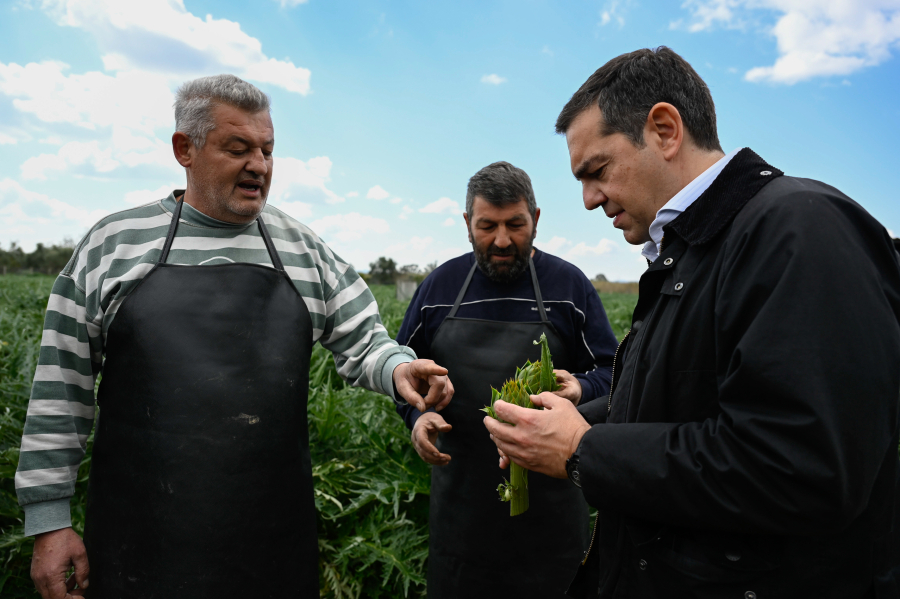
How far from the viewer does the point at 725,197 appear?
5.05 ft

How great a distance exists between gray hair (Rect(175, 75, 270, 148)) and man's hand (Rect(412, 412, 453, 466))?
61.4 inches

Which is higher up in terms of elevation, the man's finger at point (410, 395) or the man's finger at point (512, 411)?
the man's finger at point (512, 411)

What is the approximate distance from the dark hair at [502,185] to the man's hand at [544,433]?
162 cm

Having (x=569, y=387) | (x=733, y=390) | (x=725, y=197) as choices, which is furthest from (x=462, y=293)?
(x=733, y=390)

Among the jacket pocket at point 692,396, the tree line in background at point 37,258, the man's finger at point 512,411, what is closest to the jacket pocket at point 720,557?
the jacket pocket at point 692,396

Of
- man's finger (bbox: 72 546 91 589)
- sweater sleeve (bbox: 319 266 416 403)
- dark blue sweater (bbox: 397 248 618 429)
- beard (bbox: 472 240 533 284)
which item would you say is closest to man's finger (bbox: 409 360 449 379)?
sweater sleeve (bbox: 319 266 416 403)

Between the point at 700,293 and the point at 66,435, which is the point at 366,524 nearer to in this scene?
the point at 66,435

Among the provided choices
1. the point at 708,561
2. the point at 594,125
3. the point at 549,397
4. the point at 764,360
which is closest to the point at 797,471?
the point at 764,360

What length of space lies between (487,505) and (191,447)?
150cm

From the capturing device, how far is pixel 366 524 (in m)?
3.55

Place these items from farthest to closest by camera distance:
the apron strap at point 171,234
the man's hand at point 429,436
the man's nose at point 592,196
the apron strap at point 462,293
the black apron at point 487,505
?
1. the apron strap at point 462,293
2. the black apron at point 487,505
3. the man's hand at point 429,436
4. the apron strap at point 171,234
5. the man's nose at point 592,196

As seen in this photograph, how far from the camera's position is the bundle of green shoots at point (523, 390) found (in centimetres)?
204

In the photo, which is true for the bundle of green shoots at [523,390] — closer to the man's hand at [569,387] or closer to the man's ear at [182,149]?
the man's hand at [569,387]

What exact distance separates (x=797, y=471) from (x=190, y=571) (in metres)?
2.01
